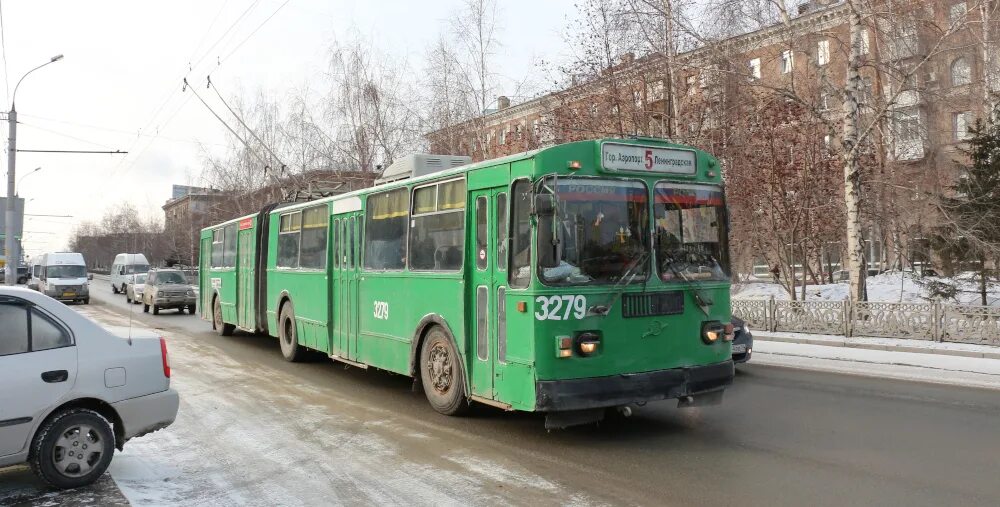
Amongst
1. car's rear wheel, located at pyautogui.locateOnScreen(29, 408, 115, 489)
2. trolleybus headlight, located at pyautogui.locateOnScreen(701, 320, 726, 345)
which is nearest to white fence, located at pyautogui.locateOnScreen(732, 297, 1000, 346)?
trolleybus headlight, located at pyautogui.locateOnScreen(701, 320, 726, 345)

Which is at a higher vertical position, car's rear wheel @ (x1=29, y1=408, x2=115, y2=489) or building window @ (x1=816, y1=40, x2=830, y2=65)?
building window @ (x1=816, y1=40, x2=830, y2=65)

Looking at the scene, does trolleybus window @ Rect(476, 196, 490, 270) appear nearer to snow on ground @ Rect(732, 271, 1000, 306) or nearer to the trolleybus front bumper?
the trolleybus front bumper

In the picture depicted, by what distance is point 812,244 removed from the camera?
25.9 meters

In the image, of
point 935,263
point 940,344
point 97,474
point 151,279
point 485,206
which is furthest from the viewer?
point 151,279

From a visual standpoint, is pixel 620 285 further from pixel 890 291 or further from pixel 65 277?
pixel 65 277

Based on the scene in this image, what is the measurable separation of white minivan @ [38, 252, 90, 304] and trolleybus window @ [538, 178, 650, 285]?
116 ft

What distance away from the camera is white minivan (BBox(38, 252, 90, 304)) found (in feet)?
117

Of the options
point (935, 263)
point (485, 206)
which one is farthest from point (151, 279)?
point (935, 263)

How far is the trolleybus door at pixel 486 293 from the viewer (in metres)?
7.70

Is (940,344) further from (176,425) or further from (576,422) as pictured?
(176,425)

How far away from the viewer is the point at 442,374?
8789 mm

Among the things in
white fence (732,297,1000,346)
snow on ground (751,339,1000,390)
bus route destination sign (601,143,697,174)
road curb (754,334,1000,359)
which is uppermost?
bus route destination sign (601,143,697,174)

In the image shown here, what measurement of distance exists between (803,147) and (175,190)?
126 m

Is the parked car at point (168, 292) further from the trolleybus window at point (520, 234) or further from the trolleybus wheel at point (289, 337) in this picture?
the trolleybus window at point (520, 234)
